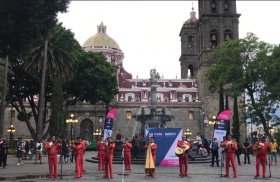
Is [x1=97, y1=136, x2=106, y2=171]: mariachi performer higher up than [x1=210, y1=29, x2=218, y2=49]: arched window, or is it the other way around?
[x1=210, y1=29, x2=218, y2=49]: arched window

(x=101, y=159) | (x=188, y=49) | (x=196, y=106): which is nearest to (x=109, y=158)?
(x=101, y=159)

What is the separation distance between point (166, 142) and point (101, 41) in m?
54.6

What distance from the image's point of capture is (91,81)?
40969 mm

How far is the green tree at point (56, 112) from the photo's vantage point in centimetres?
3353

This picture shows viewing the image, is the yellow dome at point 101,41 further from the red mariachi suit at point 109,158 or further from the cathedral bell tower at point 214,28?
the red mariachi suit at point 109,158

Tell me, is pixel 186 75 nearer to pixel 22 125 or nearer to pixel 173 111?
pixel 173 111

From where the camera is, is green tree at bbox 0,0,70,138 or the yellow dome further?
the yellow dome

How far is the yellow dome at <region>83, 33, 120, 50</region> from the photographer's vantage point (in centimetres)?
6962

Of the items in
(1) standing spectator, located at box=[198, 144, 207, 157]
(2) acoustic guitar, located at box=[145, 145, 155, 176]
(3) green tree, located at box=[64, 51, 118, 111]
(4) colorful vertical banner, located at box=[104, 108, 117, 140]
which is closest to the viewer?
(2) acoustic guitar, located at box=[145, 145, 155, 176]

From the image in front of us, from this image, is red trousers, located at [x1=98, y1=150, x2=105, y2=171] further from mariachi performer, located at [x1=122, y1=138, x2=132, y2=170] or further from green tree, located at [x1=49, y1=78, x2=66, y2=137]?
green tree, located at [x1=49, y1=78, x2=66, y2=137]

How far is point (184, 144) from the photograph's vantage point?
13969 mm

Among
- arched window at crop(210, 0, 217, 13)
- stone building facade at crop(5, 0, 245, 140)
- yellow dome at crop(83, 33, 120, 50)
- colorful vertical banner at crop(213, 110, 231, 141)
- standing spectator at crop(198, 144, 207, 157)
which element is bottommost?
standing spectator at crop(198, 144, 207, 157)

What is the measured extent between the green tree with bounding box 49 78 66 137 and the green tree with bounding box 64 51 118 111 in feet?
17.2

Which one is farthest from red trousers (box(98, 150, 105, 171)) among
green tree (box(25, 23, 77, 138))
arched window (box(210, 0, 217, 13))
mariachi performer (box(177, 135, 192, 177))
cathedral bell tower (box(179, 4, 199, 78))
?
cathedral bell tower (box(179, 4, 199, 78))
